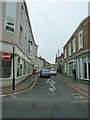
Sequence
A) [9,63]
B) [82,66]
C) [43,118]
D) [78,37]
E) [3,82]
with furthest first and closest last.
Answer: [78,37] → [82,66] → [9,63] → [3,82] → [43,118]

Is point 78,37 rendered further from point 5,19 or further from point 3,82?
point 3,82

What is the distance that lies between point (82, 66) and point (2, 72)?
1030cm

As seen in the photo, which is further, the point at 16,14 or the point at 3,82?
the point at 16,14

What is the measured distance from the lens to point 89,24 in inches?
Result: 617

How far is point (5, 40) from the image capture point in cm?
1341

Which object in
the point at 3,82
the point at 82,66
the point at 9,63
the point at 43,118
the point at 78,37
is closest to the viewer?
the point at 43,118

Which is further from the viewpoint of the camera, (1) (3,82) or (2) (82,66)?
(2) (82,66)

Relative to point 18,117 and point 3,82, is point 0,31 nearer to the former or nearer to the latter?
point 3,82

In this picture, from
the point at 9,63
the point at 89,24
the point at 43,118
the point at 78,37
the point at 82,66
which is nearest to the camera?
the point at 43,118

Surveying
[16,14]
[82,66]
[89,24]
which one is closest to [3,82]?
[16,14]

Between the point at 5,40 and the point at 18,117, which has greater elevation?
the point at 5,40

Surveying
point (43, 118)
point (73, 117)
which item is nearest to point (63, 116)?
point (73, 117)

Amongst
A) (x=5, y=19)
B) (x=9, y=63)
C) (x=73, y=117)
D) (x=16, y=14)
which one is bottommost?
(x=73, y=117)

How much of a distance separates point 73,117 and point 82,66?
13.2 meters
